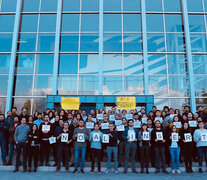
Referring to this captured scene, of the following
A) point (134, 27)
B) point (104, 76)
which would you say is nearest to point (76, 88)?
point (104, 76)

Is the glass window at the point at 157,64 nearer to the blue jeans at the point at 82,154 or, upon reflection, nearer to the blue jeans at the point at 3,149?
the blue jeans at the point at 82,154

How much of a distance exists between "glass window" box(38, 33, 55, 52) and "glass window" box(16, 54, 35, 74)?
3.23 ft

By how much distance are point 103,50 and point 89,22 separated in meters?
2.70

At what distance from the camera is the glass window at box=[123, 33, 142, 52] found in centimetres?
1565

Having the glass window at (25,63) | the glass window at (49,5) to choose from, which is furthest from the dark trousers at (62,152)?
the glass window at (49,5)

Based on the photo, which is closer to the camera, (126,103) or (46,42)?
(126,103)

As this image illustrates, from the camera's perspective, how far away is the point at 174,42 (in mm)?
15742

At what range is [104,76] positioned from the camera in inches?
595

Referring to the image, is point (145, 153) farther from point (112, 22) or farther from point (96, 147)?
point (112, 22)

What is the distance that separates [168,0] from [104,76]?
8.63 m

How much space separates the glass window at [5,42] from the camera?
1565 cm

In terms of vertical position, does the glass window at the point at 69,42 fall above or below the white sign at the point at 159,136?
above

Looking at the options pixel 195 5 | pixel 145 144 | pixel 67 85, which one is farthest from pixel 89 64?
pixel 195 5

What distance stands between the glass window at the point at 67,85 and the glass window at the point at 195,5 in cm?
1127
